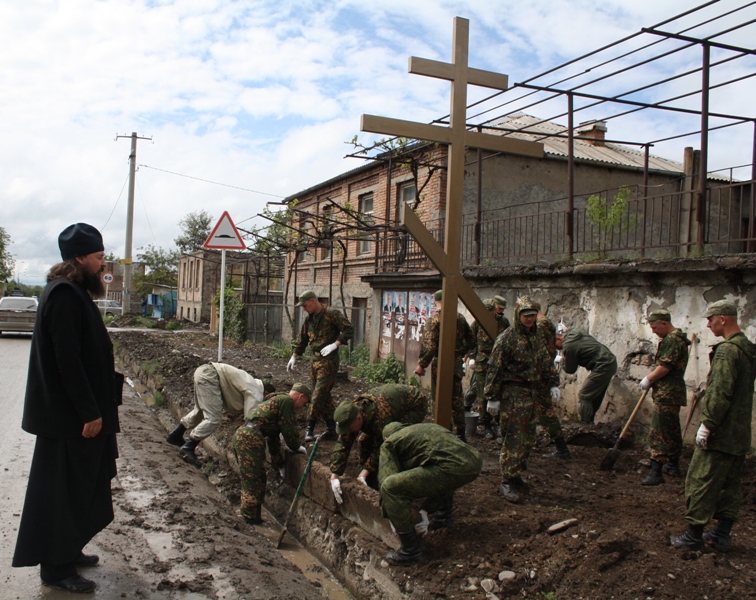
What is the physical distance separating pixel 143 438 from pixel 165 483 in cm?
182

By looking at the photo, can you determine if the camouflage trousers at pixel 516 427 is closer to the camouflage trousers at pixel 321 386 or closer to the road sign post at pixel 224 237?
the camouflage trousers at pixel 321 386

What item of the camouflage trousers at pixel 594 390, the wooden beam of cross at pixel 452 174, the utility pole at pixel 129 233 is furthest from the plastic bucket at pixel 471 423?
the utility pole at pixel 129 233

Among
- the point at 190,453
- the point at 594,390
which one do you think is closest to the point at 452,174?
the point at 594,390

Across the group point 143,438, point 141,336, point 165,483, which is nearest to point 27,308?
point 141,336

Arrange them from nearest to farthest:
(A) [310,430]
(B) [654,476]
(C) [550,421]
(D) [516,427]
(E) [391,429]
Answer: (E) [391,429] → (D) [516,427] → (B) [654,476] → (C) [550,421] → (A) [310,430]

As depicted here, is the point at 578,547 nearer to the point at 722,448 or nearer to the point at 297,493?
the point at 722,448

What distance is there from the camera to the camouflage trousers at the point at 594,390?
747 centimetres

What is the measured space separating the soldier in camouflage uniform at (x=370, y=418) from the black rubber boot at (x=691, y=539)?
214cm

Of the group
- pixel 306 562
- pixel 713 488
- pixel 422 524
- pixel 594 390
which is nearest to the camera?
pixel 713 488

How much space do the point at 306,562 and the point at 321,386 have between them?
8.23 feet

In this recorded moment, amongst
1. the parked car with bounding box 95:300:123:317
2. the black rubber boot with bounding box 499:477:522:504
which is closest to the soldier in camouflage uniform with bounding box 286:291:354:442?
the black rubber boot with bounding box 499:477:522:504

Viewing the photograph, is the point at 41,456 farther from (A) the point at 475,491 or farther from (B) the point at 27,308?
(B) the point at 27,308

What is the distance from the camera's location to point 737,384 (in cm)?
406

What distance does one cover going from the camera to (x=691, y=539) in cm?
384
